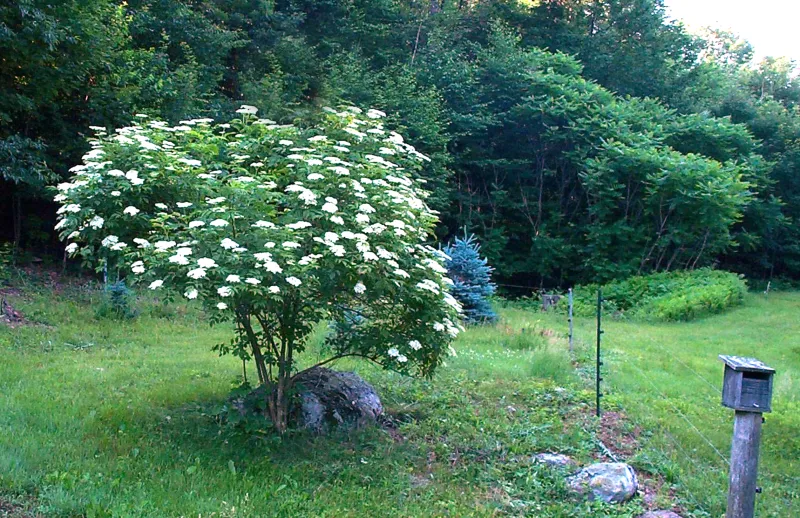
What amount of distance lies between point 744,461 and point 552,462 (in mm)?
2163

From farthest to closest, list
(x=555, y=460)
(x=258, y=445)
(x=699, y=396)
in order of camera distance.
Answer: (x=699, y=396) < (x=555, y=460) < (x=258, y=445)

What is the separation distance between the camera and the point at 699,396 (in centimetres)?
907

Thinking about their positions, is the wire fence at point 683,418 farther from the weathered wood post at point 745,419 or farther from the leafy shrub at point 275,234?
the leafy shrub at point 275,234

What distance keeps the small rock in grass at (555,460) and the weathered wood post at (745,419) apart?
6.23 ft

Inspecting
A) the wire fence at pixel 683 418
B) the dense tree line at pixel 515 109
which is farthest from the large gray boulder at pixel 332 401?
the dense tree line at pixel 515 109

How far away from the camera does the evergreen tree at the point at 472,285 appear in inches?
567

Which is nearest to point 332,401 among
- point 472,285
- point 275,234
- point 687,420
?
point 275,234

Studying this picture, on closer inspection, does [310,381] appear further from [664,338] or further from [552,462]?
[664,338]

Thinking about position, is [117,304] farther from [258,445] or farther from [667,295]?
[667,295]

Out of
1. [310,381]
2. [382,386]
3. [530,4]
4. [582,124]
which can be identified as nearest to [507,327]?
[382,386]

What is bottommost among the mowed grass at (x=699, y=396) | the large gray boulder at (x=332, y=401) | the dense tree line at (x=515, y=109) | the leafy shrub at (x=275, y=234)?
the mowed grass at (x=699, y=396)

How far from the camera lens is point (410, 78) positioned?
893 inches

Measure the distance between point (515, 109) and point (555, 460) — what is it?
19.2 meters

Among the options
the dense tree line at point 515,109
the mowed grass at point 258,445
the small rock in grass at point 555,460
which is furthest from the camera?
the dense tree line at point 515,109
